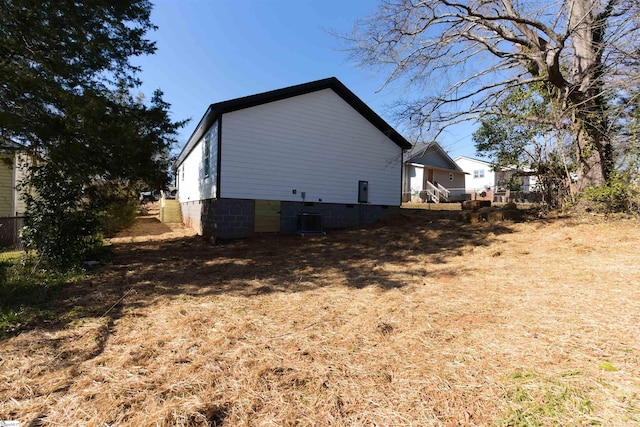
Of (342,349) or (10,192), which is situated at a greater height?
Answer: (10,192)

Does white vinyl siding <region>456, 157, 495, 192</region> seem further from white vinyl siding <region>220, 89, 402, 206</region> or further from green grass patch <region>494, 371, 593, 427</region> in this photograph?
green grass patch <region>494, 371, 593, 427</region>

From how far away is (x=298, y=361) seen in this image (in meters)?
2.65

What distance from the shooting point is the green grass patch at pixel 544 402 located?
1.89 meters

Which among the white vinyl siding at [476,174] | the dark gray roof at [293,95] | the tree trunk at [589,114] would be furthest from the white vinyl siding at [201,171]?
the white vinyl siding at [476,174]

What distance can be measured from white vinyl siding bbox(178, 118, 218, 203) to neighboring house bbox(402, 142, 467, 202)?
16.5 metres

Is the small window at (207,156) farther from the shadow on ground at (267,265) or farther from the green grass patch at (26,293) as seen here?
the green grass patch at (26,293)

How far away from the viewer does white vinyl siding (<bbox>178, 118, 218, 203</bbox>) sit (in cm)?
1059

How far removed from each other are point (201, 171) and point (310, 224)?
5.30m

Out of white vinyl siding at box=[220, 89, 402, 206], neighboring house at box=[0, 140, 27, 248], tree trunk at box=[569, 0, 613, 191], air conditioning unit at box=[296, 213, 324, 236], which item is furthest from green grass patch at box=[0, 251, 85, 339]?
tree trunk at box=[569, 0, 613, 191]

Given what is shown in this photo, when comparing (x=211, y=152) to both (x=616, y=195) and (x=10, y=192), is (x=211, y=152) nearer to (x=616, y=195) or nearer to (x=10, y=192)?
(x=10, y=192)

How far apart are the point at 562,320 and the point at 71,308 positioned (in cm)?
586

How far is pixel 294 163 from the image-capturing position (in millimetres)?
11328

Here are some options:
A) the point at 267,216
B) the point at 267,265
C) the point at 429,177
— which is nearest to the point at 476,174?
the point at 429,177

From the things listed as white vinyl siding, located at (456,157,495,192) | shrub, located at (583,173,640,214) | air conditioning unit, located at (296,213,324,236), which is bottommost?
air conditioning unit, located at (296,213,324,236)
